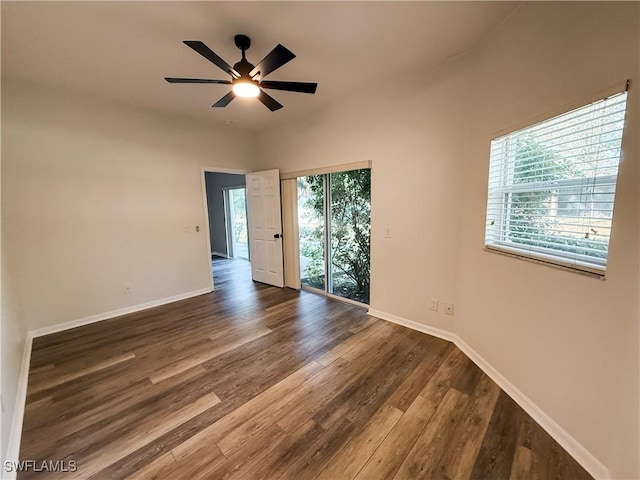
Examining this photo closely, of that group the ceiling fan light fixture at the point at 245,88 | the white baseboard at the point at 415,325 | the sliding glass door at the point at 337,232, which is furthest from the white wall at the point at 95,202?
the white baseboard at the point at 415,325

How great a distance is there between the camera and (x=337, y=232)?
3.86 m

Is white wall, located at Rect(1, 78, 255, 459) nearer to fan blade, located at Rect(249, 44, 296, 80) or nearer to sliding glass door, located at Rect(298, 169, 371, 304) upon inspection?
sliding glass door, located at Rect(298, 169, 371, 304)

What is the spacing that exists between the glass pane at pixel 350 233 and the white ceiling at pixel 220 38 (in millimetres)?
1192

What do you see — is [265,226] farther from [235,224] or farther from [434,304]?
[434,304]

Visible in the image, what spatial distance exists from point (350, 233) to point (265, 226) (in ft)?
5.45

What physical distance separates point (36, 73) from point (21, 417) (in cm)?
303

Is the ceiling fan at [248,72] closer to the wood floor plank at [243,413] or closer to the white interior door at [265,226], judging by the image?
the white interior door at [265,226]

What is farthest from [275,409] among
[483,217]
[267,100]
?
[267,100]

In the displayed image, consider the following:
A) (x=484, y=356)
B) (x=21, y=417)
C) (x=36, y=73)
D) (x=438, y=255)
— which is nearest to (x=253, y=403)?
(x=21, y=417)

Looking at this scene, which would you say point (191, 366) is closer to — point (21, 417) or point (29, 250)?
point (21, 417)

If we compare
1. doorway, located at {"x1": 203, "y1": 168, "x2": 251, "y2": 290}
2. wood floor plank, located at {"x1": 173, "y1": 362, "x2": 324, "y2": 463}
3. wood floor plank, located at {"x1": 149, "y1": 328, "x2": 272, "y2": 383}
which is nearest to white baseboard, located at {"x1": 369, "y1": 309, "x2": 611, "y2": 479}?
wood floor plank, located at {"x1": 173, "y1": 362, "x2": 324, "y2": 463}

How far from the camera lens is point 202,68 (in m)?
2.44

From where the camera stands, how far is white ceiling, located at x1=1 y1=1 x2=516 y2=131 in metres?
1.75

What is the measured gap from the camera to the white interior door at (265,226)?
4316 millimetres
